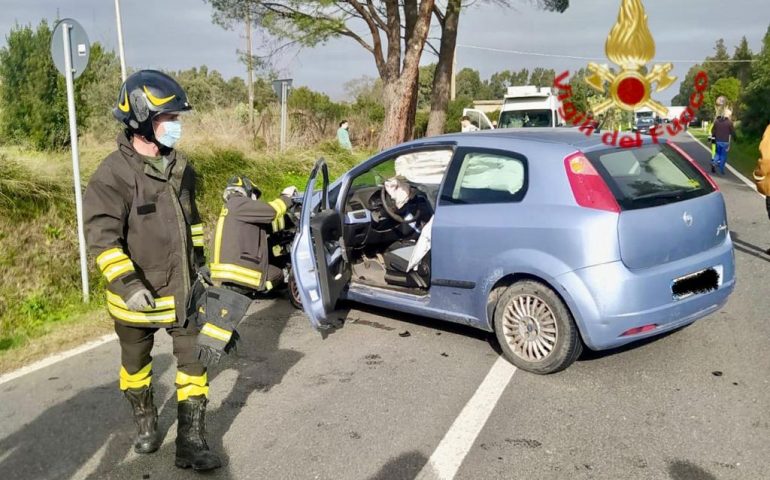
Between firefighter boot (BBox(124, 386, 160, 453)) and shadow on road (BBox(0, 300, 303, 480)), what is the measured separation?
0.05 m

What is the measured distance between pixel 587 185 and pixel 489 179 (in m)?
0.78

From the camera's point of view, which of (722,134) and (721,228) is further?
(722,134)

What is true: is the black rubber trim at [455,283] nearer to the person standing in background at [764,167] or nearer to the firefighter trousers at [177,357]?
the firefighter trousers at [177,357]

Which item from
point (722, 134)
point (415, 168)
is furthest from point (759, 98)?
point (415, 168)

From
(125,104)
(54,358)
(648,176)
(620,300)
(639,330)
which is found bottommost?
(54,358)

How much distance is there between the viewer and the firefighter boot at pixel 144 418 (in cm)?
361

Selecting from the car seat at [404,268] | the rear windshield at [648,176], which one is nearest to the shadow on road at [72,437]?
the car seat at [404,268]

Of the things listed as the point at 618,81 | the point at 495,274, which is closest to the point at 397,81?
the point at 618,81

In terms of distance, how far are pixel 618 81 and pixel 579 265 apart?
197cm

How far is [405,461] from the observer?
11.2 ft

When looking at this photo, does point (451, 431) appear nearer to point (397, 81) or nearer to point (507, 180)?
point (507, 180)

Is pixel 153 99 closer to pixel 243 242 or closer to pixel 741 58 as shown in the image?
pixel 243 242

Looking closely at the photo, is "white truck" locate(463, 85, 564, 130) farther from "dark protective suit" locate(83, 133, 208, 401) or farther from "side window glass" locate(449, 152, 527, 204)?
"dark protective suit" locate(83, 133, 208, 401)

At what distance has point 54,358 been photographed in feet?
17.4
